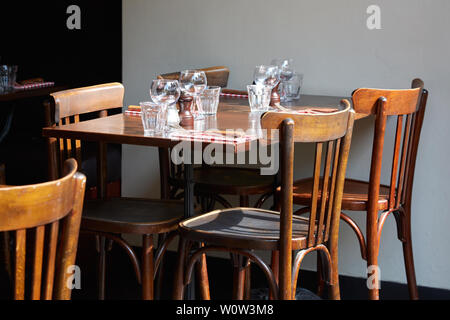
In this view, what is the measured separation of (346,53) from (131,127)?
1247 millimetres

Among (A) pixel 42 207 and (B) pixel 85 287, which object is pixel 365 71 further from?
(A) pixel 42 207

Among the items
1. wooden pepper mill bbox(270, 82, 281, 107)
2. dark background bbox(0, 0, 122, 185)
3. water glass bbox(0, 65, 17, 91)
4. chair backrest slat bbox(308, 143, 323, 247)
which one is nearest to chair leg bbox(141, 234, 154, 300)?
chair backrest slat bbox(308, 143, 323, 247)

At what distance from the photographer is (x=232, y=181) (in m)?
2.72

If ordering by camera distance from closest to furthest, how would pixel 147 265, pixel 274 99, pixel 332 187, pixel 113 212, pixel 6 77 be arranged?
pixel 332 187, pixel 147 265, pixel 113 212, pixel 274 99, pixel 6 77

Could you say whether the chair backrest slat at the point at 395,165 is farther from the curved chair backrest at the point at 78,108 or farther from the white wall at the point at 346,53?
the curved chair backrest at the point at 78,108

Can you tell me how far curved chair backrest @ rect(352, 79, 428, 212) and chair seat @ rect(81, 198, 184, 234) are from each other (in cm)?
71

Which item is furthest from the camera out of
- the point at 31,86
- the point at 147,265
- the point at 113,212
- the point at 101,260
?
the point at 31,86

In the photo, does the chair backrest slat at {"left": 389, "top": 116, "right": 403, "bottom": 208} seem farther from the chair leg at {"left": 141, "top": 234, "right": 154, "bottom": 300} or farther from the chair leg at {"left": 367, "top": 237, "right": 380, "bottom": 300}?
the chair leg at {"left": 141, "top": 234, "right": 154, "bottom": 300}

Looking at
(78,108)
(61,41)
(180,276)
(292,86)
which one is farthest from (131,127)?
(61,41)

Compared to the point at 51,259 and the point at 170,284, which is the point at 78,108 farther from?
the point at 51,259

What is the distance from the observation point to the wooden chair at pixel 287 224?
1787 millimetres

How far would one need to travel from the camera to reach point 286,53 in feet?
10.0

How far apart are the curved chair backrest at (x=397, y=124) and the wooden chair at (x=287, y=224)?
315 millimetres

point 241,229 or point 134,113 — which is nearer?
point 241,229
